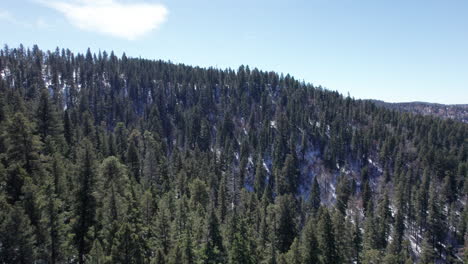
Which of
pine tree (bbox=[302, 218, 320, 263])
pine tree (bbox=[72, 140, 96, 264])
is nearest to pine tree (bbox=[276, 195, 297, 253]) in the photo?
pine tree (bbox=[302, 218, 320, 263])

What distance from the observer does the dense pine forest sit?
32469 millimetres

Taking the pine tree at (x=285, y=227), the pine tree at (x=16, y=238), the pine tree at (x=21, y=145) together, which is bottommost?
the pine tree at (x=285, y=227)

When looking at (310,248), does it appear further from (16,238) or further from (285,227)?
(16,238)

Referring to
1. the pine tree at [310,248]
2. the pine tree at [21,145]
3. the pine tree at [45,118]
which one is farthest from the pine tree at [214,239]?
the pine tree at [45,118]

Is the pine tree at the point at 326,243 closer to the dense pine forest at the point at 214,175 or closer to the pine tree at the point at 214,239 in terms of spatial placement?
the dense pine forest at the point at 214,175

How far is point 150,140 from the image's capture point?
10188cm

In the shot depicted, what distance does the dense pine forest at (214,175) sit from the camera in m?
32.5

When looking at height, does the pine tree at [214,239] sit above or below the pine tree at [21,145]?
below

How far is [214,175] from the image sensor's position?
279 ft

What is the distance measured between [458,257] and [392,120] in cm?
8717

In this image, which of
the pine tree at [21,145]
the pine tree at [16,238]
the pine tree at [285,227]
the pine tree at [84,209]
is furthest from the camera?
the pine tree at [285,227]

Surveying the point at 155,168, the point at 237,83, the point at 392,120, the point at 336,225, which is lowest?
the point at 336,225

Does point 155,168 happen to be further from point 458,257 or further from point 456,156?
point 456,156

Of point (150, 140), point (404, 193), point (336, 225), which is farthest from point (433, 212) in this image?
point (150, 140)
